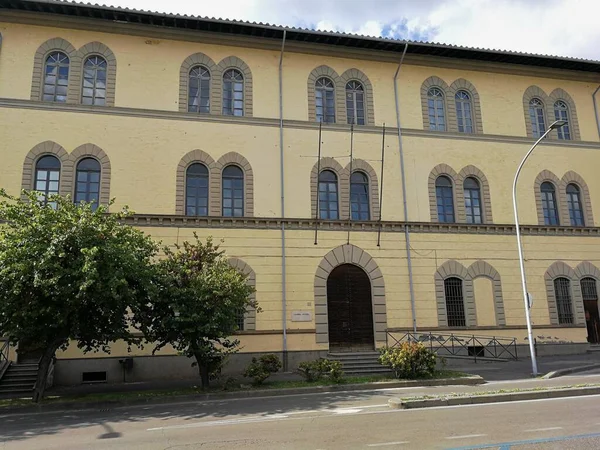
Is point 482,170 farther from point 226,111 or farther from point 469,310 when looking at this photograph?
point 226,111

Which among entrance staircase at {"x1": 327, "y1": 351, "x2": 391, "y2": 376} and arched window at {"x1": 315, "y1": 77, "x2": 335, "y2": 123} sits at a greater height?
arched window at {"x1": 315, "y1": 77, "x2": 335, "y2": 123}

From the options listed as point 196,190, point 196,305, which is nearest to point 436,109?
point 196,190

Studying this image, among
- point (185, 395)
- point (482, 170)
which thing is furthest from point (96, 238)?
point (482, 170)

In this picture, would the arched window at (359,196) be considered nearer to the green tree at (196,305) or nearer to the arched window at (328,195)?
the arched window at (328,195)

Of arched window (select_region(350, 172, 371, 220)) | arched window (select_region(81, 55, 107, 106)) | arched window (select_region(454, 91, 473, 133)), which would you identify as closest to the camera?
arched window (select_region(81, 55, 107, 106))

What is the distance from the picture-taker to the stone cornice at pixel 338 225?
67.4ft

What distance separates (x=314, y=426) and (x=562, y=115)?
75.1 ft

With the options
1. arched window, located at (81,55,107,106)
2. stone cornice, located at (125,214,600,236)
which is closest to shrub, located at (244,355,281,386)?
stone cornice, located at (125,214,600,236)

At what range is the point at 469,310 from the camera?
2294cm

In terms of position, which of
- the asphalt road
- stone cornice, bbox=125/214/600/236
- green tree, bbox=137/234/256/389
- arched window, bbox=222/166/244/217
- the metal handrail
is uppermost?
arched window, bbox=222/166/244/217

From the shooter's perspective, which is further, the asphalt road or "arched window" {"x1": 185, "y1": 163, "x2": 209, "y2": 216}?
"arched window" {"x1": 185, "y1": 163, "x2": 209, "y2": 216}

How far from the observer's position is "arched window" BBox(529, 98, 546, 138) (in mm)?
25845

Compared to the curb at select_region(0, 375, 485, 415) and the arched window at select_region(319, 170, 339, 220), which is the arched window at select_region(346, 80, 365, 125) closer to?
the arched window at select_region(319, 170, 339, 220)

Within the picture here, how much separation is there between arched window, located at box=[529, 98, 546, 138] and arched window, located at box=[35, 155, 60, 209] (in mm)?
22014
